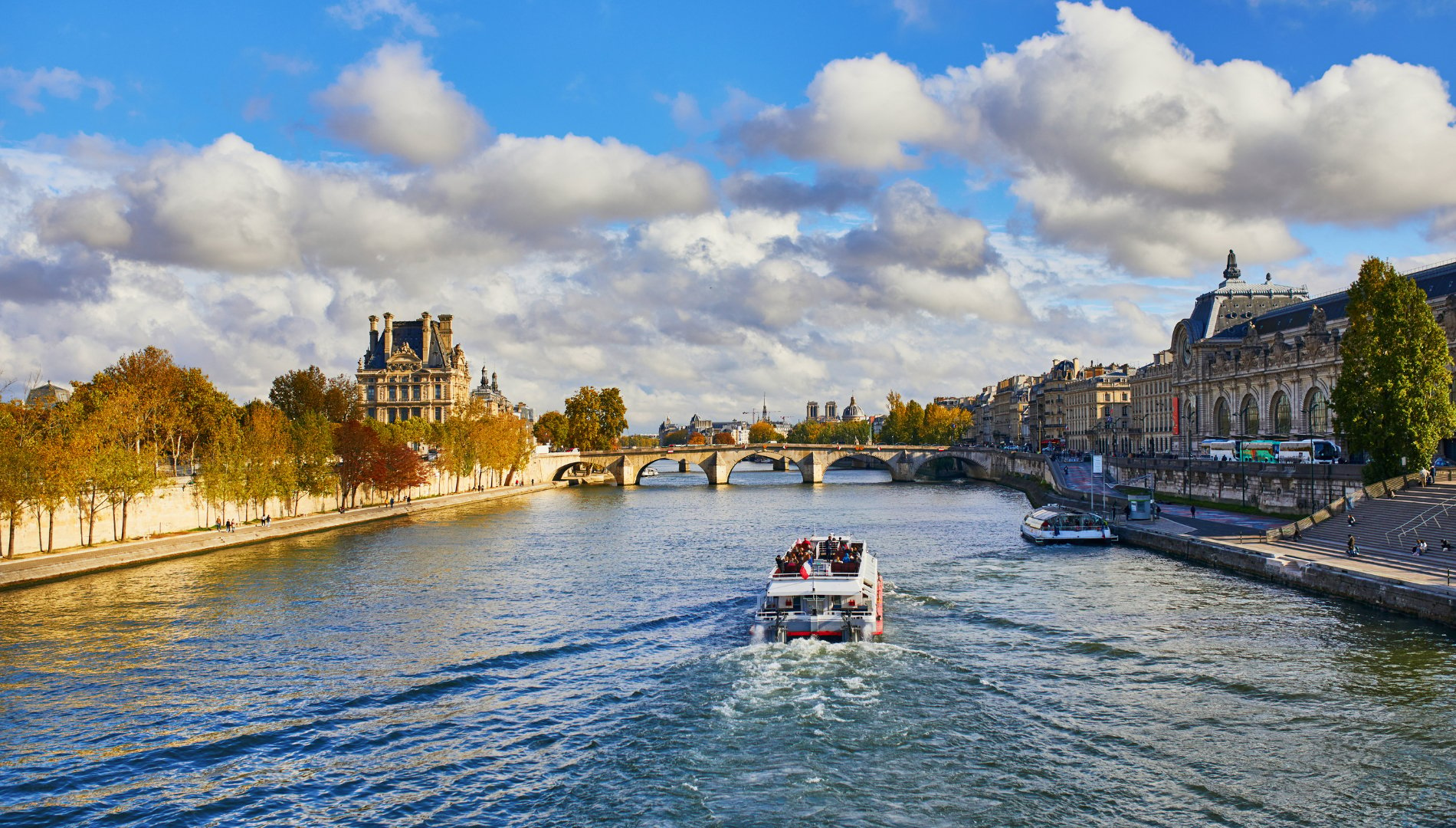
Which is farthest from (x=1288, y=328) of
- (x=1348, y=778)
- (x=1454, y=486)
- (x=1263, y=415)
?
(x=1348, y=778)

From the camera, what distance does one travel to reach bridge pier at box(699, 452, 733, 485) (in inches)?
5394

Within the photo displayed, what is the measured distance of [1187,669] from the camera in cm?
2705

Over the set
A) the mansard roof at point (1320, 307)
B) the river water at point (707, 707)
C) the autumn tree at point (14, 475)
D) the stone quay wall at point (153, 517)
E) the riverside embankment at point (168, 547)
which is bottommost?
the river water at point (707, 707)

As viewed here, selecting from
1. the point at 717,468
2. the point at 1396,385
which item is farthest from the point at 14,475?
the point at 717,468

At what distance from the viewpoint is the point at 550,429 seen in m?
170

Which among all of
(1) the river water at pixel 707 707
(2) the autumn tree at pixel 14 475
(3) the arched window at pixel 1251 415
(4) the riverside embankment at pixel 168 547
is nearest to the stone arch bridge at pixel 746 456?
(3) the arched window at pixel 1251 415

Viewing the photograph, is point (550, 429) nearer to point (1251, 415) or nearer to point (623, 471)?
point (623, 471)

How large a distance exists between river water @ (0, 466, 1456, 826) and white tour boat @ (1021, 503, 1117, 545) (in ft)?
42.7

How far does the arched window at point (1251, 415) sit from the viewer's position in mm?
88562

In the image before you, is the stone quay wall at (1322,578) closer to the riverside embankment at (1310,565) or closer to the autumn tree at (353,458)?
the riverside embankment at (1310,565)

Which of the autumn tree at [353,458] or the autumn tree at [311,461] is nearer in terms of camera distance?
the autumn tree at [311,461]

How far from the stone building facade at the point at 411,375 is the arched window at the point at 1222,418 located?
9987 centimetres

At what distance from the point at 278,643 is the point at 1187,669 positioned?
26.4 m

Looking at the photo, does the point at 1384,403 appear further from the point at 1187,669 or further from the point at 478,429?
the point at 478,429
